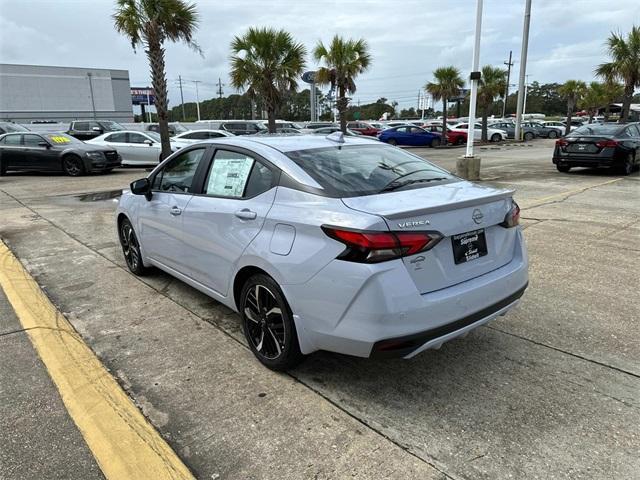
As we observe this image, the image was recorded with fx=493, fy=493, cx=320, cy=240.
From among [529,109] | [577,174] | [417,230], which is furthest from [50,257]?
[529,109]

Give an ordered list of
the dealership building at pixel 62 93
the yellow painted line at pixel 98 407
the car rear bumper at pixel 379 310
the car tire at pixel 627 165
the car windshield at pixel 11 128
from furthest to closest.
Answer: the dealership building at pixel 62 93, the car windshield at pixel 11 128, the car tire at pixel 627 165, the car rear bumper at pixel 379 310, the yellow painted line at pixel 98 407

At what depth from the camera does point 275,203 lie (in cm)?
313

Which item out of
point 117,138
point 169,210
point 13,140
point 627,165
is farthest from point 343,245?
point 117,138

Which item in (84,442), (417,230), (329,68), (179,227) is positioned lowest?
(84,442)

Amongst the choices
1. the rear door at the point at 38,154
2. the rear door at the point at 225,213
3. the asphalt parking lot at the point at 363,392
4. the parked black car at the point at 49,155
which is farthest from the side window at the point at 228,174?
Result: the rear door at the point at 38,154

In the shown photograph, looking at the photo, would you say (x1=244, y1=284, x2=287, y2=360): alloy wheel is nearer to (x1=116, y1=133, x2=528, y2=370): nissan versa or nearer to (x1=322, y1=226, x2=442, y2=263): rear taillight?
(x1=116, y1=133, x2=528, y2=370): nissan versa

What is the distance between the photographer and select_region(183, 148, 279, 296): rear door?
327 centimetres

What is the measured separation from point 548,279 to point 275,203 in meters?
3.23

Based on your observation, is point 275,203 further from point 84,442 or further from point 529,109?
point 529,109

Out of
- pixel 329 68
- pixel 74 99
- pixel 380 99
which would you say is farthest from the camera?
pixel 380 99

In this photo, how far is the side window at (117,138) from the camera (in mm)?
17844

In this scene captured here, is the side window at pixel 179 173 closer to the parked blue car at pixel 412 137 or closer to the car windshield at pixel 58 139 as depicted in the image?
the car windshield at pixel 58 139

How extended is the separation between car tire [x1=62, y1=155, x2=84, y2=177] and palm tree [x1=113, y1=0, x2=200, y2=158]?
2599 mm

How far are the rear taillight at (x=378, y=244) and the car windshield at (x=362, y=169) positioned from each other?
0.43m
